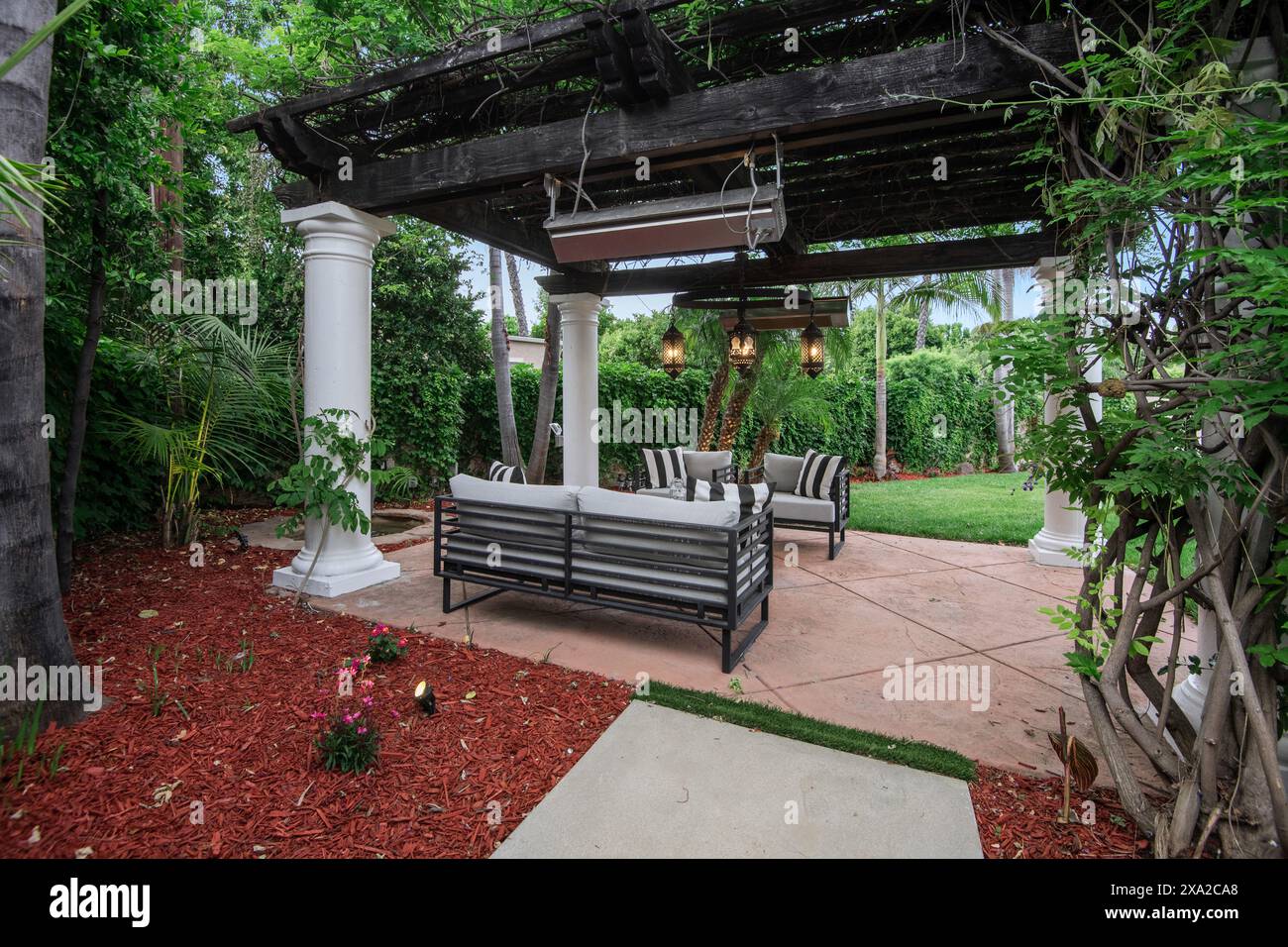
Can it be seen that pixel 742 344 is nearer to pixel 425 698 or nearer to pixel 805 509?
pixel 805 509

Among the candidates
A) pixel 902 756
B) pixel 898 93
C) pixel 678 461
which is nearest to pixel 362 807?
pixel 902 756

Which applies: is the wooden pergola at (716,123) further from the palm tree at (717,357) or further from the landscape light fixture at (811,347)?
the palm tree at (717,357)

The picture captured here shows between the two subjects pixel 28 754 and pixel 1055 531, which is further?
pixel 1055 531

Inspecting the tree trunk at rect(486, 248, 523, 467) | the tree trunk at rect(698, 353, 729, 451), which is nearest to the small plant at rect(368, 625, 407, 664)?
the tree trunk at rect(486, 248, 523, 467)

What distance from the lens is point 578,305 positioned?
7418mm

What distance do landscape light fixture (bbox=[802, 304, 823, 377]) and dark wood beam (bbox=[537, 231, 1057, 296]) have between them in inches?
20.0

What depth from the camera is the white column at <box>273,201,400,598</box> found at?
4.67 m

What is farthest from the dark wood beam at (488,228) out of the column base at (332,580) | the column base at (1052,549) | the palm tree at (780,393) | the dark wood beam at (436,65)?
the column base at (1052,549)

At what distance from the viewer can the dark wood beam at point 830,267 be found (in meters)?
5.75

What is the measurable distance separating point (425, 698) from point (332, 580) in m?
2.23

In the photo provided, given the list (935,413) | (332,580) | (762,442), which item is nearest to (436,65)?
(332,580)

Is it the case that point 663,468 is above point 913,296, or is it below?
below

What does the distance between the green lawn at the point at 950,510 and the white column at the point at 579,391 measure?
3584mm

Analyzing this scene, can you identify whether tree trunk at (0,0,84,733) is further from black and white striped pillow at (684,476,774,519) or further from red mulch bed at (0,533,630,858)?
black and white striped pillow at (684,476,774,519)
